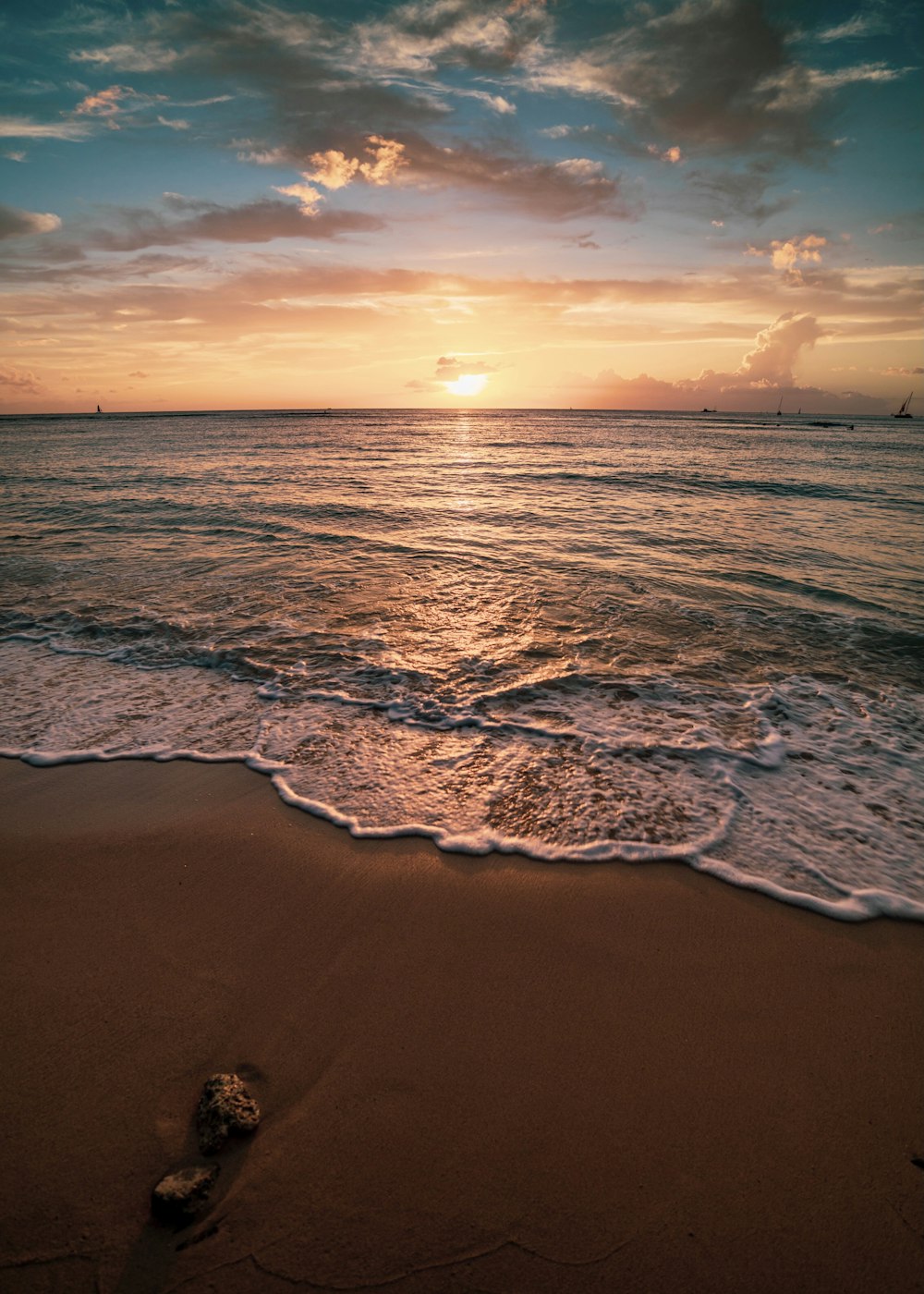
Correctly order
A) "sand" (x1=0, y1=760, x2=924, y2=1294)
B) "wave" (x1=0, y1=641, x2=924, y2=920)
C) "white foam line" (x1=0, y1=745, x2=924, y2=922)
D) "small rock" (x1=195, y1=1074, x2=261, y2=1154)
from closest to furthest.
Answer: "sand" (x1=0, y1=760, x2=924, y2=1294), "small rock" (x1=195, y1=1074, x2=261, y2=1154), "white foam line" (x1=0, y1=745, x2=924, y2=922), "wave" (x1=0, y1=641, x2=924, y2=920)

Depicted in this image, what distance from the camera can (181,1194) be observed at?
2.14 meters

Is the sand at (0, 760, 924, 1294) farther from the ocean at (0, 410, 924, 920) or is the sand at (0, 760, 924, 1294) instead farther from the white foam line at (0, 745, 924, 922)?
the ocean at (0, 410, 924, 920)

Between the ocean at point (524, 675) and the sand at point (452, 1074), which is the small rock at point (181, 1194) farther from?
the ocean at point (524, 675)

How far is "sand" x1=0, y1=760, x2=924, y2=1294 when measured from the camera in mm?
2072

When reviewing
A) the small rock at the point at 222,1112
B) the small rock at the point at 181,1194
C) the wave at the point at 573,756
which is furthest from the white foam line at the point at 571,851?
the small rock at the point at 181,1194

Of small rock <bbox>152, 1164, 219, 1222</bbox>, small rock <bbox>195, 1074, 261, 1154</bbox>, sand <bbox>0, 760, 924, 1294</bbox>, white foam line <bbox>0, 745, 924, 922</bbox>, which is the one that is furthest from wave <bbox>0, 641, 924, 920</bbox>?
small rock <bbox>152, 1164, 219, 1222</bbox>

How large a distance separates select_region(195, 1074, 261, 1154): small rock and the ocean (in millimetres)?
1870

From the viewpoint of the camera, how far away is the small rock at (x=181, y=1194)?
2119 mm

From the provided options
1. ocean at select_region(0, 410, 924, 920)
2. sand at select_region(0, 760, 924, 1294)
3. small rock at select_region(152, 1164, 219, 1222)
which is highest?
ocean at select_region(0, 410, 924, 920)

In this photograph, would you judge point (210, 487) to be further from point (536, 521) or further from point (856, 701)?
point (856, 701)

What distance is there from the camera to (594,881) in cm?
384

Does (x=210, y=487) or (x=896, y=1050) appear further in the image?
(x=210, y=487)

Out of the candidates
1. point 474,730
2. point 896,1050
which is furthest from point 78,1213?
point 474,730

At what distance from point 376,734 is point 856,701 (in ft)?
17.8
